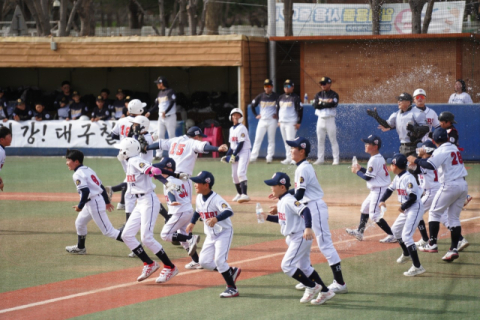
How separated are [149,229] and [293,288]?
6.16 ft

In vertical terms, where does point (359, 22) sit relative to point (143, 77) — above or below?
above

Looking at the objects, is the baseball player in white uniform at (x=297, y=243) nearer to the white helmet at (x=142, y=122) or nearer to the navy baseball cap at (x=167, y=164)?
the navy baseball cap at (x=167, y=164)

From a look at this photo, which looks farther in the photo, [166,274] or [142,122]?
[142,122]

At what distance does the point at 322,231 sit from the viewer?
25.1 ft

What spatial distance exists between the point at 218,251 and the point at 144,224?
1.27 meters

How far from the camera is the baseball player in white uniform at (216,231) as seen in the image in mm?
7469

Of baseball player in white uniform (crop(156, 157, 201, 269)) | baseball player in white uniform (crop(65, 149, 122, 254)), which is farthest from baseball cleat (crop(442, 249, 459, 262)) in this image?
baseball player in white uniform (crop(65, 149, 122, 254))

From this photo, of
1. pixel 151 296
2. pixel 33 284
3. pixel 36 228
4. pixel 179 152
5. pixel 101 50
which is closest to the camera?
pixel 151 296

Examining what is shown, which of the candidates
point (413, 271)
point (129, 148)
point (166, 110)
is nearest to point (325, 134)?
point (166, 110)

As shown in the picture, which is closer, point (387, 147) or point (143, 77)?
point (387, 147)

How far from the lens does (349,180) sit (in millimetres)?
16094

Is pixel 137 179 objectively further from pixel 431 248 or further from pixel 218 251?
pixel 431 248

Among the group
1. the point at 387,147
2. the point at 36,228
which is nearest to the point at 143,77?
the point at 387,147

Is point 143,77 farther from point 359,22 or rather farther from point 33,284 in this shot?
point 33,284
